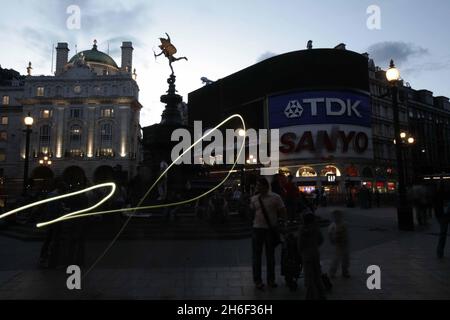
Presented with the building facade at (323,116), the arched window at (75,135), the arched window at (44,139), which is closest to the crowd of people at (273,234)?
the building facade at (323,116)

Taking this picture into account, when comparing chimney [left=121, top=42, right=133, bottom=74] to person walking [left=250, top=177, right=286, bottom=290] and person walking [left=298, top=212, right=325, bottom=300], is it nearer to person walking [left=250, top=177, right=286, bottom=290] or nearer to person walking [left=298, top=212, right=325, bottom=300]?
person walking [left=250, top=177, right=286, bottom=290]

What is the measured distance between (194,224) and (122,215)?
3.08 meters

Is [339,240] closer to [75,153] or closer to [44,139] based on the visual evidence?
[75,153]

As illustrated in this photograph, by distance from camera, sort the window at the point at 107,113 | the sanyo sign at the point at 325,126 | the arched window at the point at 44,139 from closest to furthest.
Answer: the sanyo sign at the point at 325,126, the arched window at the point at 44,139, the window at the point at 107,113

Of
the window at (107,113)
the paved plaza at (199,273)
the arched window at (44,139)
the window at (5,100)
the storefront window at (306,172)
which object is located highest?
the window at (5,100)

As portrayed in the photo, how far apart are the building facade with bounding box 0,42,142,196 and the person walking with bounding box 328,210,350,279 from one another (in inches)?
2592

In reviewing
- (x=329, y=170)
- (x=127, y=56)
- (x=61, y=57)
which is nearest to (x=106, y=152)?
(x=127, y=56)

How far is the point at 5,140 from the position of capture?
242 ft

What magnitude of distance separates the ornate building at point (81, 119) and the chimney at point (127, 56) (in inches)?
295

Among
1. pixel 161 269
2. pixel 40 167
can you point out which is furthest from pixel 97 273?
pixel 40 167

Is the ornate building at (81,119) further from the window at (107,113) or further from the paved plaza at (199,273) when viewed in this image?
the paved plaza at (199,273)

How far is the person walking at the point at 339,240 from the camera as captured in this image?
22.7ft

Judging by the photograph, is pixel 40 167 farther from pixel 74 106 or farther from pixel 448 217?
pixel 448 217

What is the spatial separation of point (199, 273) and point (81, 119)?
70.1 meters
